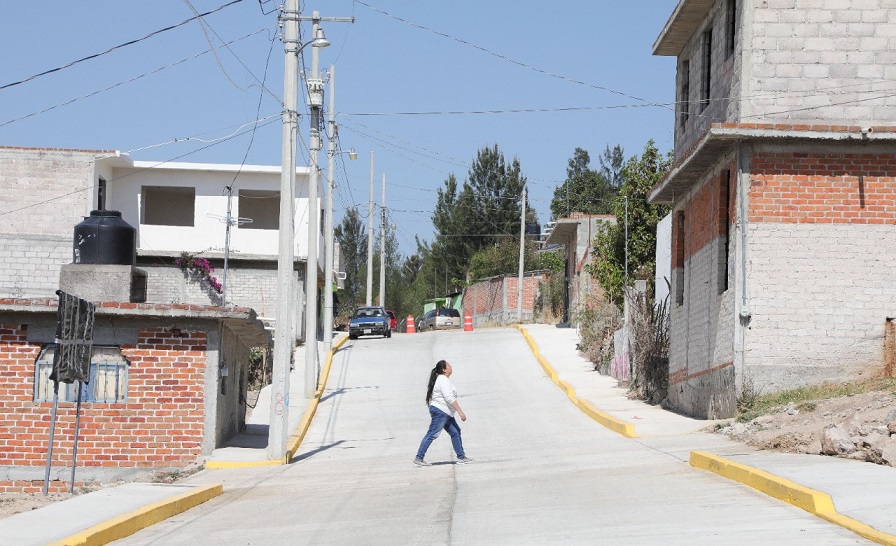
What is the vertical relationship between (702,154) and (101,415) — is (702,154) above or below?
above

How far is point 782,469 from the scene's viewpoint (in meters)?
12.6

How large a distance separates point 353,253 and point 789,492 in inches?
3811

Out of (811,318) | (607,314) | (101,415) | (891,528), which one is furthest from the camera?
(607,314)

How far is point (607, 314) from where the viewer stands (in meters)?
39.3

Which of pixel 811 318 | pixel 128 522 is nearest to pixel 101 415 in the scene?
pixel 128 522

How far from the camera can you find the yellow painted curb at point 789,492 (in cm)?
908

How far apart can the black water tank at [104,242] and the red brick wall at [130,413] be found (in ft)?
6.38

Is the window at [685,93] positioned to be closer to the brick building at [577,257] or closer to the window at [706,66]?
the window at [706,66]

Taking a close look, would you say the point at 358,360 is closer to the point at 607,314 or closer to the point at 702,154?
the point at 607,314

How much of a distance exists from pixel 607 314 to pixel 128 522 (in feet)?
97.3

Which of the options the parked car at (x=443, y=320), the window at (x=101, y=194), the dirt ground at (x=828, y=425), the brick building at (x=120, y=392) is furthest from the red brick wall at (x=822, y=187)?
the parked car at (x=443, y=320)

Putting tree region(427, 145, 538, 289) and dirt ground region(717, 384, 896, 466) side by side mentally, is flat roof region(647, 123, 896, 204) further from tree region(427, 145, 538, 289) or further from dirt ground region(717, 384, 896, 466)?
tree region(427, 145, 538, 289)

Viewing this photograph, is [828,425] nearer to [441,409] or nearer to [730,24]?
[441,409]

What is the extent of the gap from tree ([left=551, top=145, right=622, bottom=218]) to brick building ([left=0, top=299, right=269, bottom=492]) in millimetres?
72674
